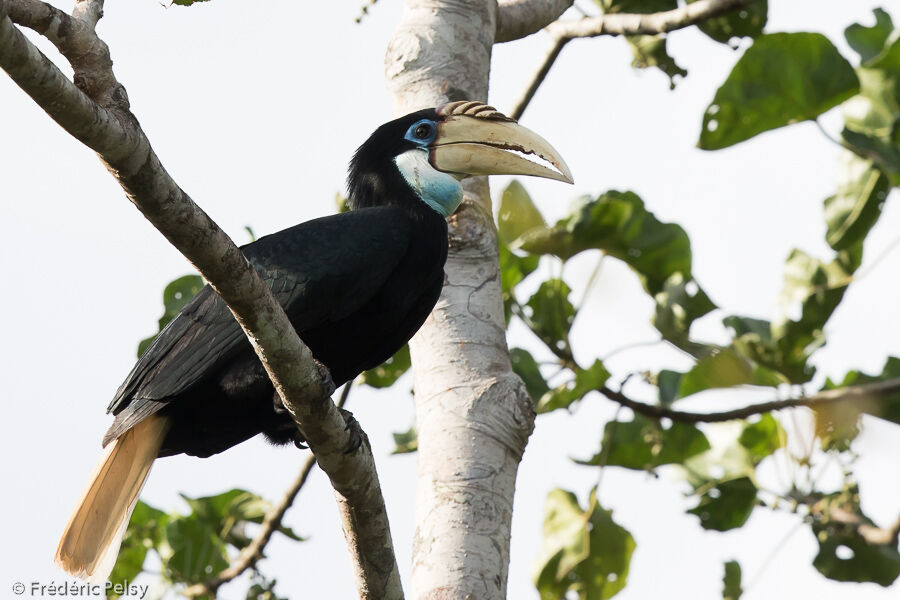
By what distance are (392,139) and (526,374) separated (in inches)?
45.6

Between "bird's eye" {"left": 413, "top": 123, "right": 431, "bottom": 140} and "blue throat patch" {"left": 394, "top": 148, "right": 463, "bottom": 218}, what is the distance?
2.1 inches

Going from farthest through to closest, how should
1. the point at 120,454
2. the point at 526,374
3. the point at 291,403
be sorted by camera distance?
the point at 526,374 < the point at 120,454 < the point at 291,403

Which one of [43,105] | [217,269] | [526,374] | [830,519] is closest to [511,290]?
[526,374]

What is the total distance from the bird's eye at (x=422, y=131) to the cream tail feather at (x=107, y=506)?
1484 mm

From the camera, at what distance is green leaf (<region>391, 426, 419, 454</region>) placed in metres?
5.38

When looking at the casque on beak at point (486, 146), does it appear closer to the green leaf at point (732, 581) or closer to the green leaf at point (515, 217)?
the green leaf at point (515, 217)

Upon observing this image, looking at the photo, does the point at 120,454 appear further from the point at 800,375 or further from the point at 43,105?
the point at 800,375

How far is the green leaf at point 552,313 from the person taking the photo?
5.00m

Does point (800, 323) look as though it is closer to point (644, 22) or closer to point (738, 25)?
point (644, 22)

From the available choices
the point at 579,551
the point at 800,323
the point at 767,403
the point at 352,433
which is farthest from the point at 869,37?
the point at 352,433

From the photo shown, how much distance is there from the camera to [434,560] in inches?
130

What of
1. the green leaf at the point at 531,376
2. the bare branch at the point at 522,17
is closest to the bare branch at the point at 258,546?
the green leaf at the point at 531,376

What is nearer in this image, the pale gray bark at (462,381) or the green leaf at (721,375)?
the pale gray bark at (462,381)

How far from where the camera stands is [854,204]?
4.96 metres
